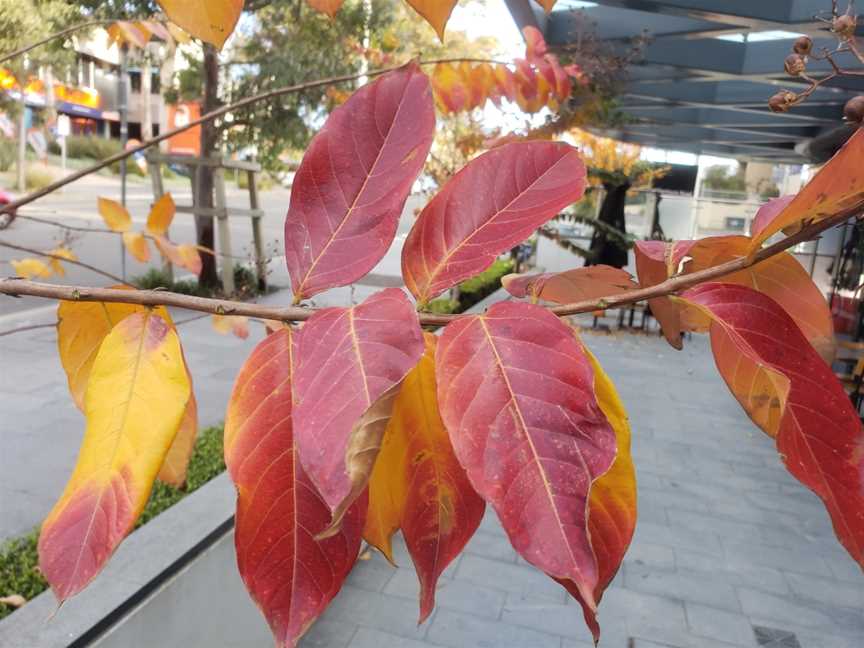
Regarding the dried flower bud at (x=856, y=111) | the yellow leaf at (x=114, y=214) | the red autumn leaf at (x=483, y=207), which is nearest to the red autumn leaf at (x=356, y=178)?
the red autumn leaf at (x=483, y=207)

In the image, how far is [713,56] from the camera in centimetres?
607

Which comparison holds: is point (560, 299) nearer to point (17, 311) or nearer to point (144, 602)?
point (144, 602)

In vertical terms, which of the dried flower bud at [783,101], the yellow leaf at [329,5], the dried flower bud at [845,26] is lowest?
the dried flower bud at [783,101]

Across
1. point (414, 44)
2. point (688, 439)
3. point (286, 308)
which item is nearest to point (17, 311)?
point (414, 44)

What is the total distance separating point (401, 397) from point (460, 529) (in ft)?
0.24

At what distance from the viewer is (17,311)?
663 cm

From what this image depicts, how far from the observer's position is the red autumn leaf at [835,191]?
30 cm

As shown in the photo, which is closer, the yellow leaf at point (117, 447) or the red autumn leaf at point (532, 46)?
the yellow leaf at point (117, 447)

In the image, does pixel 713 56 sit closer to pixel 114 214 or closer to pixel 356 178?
pixel 114 214

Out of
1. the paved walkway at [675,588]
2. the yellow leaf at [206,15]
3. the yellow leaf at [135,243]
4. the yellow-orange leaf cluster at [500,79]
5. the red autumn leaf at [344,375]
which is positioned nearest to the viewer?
the red autumn leaf at [344,375]

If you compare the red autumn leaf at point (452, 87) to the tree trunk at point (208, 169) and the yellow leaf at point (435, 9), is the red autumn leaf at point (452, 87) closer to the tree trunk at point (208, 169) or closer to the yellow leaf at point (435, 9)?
the yellow leaf at point (435, 9)

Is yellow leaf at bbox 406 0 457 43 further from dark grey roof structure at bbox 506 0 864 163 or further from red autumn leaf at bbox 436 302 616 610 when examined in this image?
dark grey roof structure at bbox 506 0 864 163

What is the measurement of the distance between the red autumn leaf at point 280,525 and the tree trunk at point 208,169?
18.9ft

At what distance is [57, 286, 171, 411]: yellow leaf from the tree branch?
100 millimetres
